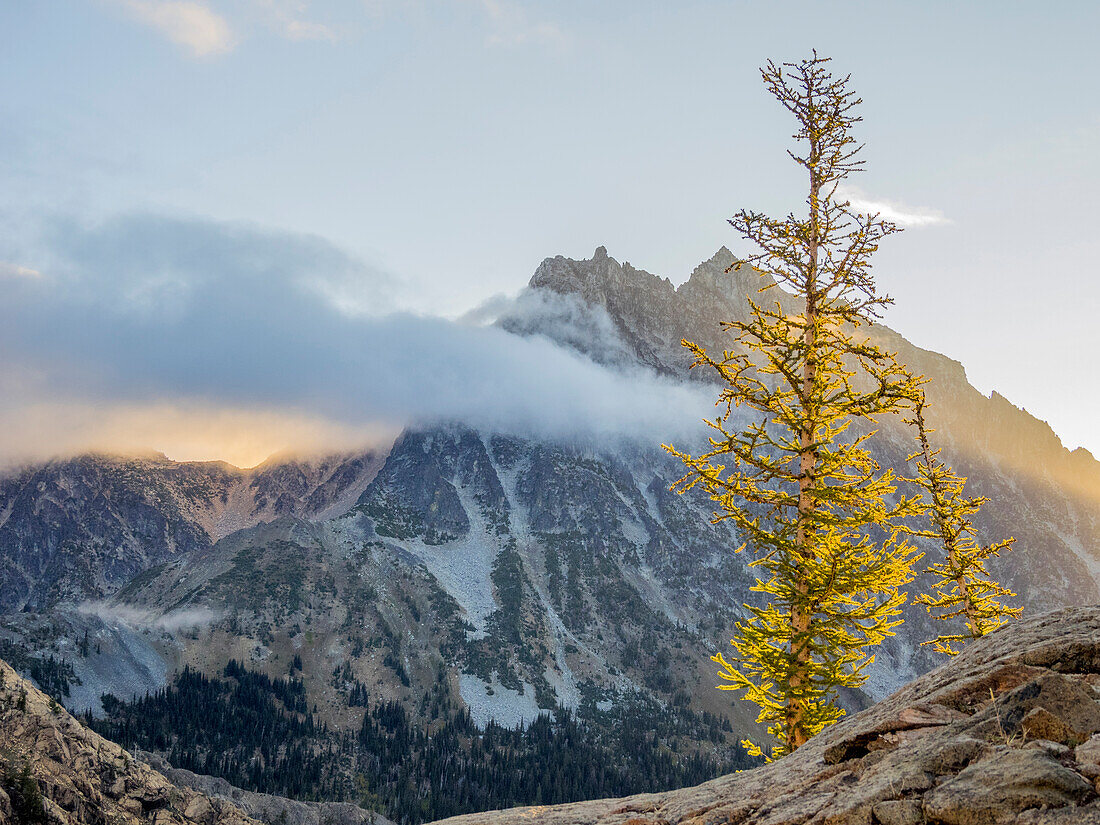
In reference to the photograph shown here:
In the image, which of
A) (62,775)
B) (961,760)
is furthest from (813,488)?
(62,775)

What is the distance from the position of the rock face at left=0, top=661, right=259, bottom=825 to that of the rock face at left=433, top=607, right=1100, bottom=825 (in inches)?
1047

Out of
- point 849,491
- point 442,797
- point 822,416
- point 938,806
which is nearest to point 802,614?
point 849,491

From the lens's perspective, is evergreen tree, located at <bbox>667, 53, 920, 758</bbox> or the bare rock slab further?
evergreen tree, located at <bbox>667, 53, 920, 758</bbox>

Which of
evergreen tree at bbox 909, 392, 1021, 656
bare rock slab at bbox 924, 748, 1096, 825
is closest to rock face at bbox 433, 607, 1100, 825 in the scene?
bare rock slab at bbox 924, 748, 1096, 825

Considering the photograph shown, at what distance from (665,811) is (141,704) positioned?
233015 millimetres

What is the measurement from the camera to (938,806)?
229 inches

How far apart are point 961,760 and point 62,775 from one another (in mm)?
36888

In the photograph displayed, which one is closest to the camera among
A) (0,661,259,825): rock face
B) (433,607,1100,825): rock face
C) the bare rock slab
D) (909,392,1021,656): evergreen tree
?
the bare rock slab

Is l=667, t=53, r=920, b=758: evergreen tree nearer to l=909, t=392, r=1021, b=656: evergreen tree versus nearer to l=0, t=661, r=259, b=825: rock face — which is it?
l=909, t=392, r=1021, b=656: evergreen tree

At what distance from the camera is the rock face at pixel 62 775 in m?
25.9

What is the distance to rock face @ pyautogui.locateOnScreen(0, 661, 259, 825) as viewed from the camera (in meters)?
25.9

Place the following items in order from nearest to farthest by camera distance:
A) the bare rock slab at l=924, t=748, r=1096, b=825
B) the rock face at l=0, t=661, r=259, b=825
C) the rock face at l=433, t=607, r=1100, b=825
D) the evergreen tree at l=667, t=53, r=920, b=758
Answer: the bare rock slab at l=924, t=748, r=1096, b=825 → the rock face at l=433, t=607, r=1100, b=825 → the evergreen tree at l=667, t=53, r=920, b=758 → the rock face at l=0, t=661, r=259, b=825

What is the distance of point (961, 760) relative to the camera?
250 inches

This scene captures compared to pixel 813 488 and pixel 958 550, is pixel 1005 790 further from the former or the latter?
pixel 958 550
